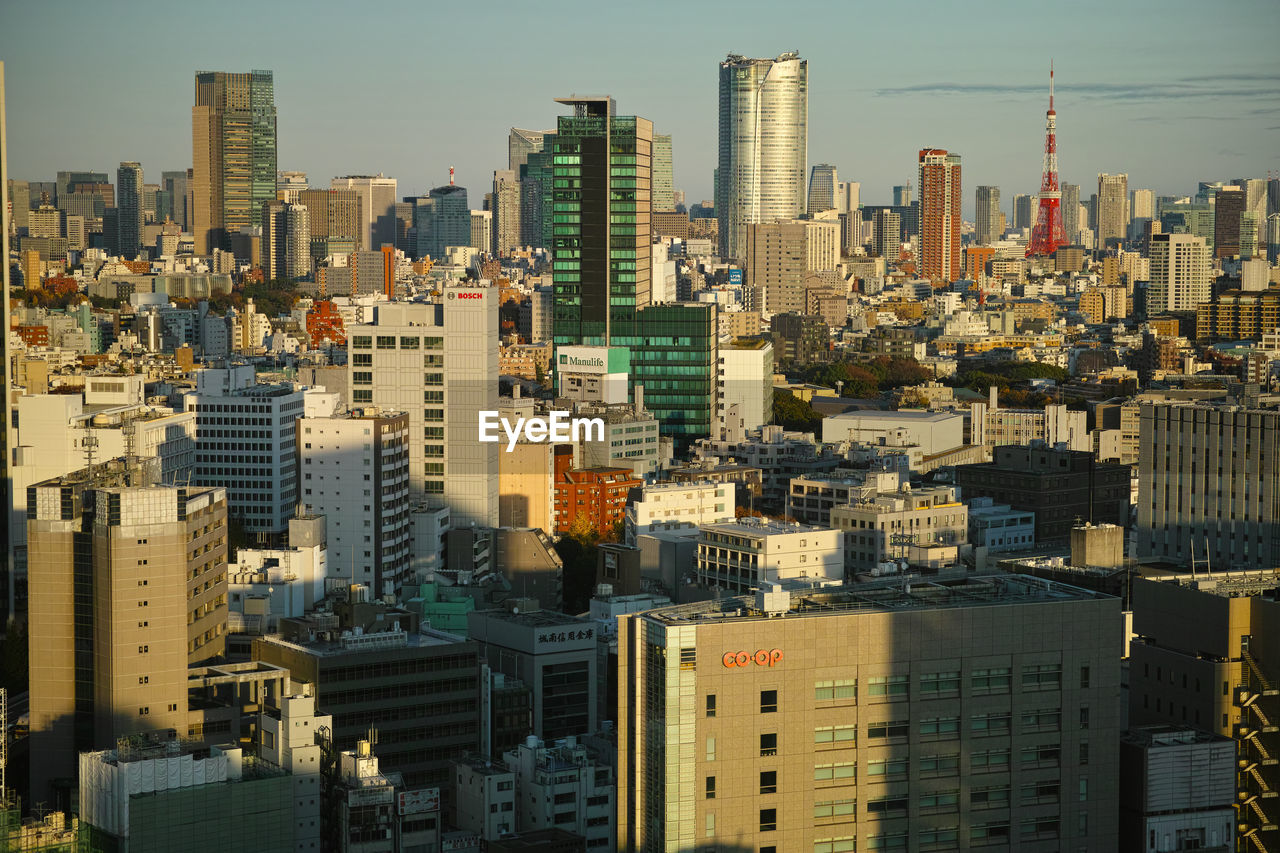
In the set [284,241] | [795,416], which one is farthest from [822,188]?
[795,416]

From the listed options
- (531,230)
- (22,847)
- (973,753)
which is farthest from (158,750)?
(531,230)

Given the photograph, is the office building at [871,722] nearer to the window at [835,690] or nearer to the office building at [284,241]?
the window at [835,690]

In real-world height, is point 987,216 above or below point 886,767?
above

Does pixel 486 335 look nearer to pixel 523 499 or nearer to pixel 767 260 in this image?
pixel 523 499

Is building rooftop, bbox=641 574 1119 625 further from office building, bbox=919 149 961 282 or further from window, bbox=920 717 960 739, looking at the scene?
office building, bbox=919 149 961 282

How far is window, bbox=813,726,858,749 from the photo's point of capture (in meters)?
A: 10.6

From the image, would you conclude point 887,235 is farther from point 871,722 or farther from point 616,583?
point 871,722

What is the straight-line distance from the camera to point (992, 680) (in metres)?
11.0

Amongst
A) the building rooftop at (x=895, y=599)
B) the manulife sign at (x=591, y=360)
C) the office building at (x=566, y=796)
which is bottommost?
the office building at (x=566, y=796)

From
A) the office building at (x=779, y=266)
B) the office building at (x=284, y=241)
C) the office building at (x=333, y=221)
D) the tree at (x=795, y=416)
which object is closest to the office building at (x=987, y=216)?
the office building at (x=779, y=266)

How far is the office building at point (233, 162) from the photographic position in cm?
7231

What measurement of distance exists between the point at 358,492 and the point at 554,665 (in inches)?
238

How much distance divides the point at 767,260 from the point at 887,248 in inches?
1331

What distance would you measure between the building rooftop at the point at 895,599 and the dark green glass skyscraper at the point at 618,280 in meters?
23.3
